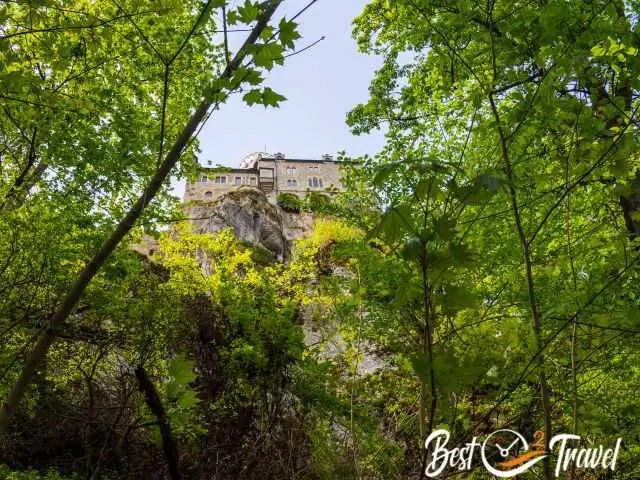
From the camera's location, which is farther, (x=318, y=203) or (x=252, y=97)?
(x=318, y=203)

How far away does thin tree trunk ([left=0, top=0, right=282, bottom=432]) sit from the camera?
4.06 ft

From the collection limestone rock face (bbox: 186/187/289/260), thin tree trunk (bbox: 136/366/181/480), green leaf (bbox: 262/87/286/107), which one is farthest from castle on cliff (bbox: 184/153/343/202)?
green leaf (bbox: 262/87/286/107)

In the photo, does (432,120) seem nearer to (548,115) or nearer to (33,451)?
(548,115)

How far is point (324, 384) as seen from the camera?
25.2 feet

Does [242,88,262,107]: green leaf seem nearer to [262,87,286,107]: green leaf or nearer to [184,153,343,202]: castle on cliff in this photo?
[262,87,286,107]: green leaf

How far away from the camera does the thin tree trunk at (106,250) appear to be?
1.24 metres

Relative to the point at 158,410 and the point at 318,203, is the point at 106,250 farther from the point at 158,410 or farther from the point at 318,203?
the point at 318,203

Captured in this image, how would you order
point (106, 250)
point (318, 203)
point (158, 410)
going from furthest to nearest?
point (318, 203), point (158, 410), point (106, 250)

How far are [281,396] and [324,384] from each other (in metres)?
0.82

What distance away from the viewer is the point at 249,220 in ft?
107

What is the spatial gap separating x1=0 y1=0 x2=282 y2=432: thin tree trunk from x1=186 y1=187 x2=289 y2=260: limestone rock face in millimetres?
29801

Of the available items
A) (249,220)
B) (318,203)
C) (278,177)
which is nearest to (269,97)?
(318,203)

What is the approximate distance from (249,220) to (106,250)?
104ft

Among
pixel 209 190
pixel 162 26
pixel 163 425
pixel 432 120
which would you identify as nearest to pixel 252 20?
pixel 163 425
